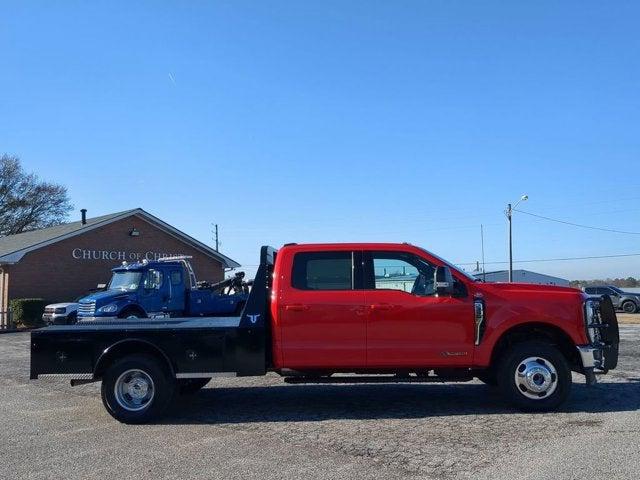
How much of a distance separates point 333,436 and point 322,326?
1409mm

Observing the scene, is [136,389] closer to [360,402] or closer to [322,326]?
[322,326]

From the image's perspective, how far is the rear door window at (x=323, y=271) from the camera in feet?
24.7

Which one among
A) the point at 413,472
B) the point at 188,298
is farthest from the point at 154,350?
the point at 188,298

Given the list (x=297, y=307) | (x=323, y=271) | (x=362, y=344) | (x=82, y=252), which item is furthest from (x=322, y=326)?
(x=82, y=252)

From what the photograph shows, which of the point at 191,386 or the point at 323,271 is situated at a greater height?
the point at 323,271

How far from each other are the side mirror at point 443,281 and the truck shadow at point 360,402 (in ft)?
5.00

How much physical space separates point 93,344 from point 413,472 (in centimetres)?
430

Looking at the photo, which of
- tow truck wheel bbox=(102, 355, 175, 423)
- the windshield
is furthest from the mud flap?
the windshield

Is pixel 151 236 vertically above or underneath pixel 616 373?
above

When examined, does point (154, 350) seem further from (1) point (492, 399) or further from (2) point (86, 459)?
A: (1) point (492, 399)

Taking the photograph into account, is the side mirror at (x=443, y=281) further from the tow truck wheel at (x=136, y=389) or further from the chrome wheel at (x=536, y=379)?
the tow truck wheel at (x=136, y=389)

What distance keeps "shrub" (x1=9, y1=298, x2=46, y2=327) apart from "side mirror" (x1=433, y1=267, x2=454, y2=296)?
24.8 metres

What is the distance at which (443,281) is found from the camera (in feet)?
23.5

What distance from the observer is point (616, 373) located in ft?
33.6
